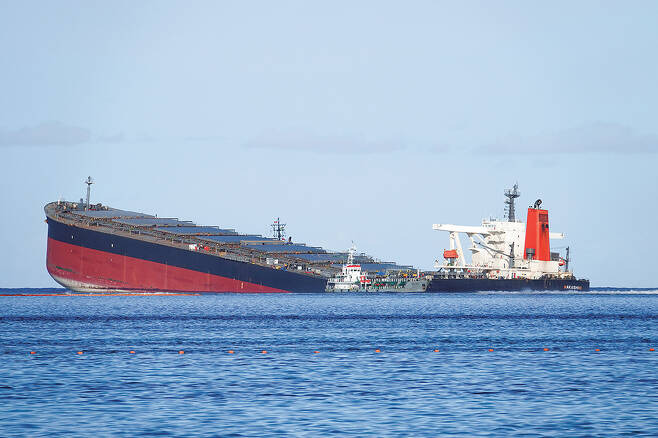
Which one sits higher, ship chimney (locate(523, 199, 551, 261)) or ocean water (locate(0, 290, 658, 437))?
ship chimney (locate(523, 199, 551, 261))

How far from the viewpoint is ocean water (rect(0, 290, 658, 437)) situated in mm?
29000

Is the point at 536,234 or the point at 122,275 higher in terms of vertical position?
the point at 536,234

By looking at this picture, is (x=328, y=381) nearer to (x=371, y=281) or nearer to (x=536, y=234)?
(x=371, y=281)

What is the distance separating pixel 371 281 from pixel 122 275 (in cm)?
4322

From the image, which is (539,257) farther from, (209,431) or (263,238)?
(209,431)

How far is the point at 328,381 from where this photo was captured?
39.1m

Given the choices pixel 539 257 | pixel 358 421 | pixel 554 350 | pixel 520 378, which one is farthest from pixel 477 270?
pixel 358 421

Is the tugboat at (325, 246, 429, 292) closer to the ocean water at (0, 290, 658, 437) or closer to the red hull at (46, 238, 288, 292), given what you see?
the red hull at (46, 238, 288, 292)

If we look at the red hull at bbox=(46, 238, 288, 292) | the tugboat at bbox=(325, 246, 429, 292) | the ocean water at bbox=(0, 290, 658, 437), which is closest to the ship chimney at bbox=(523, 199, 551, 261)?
the tugboat at bbox=(325, 246, 429, 292)

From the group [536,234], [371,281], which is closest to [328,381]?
[371,281]

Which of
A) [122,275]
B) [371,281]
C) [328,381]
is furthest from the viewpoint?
[371,281]

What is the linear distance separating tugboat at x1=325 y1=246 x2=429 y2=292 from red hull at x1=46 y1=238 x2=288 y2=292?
16494mm

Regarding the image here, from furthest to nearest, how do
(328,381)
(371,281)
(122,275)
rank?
1. (371,281)
2. (122,275)
3. (328,381)

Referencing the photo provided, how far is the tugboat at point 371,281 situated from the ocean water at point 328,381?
9142 centimetres
